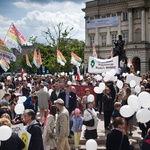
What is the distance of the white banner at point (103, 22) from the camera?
60.2 metres

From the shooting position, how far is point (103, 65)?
46.6ft

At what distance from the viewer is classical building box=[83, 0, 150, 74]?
5550 centimetres

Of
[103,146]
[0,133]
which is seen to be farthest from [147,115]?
[103,146]

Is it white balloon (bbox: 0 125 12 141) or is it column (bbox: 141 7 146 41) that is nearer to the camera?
white balloon (bbox: 0 125 12 141)

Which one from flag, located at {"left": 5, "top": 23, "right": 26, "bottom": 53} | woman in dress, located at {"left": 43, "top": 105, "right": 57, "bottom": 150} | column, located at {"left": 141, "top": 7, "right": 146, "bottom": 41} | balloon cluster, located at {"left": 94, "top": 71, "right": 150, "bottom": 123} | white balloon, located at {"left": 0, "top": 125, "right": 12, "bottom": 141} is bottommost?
woman in dress, located at {"left": 43, "top": 105, "right": 57, "bottom": 150}

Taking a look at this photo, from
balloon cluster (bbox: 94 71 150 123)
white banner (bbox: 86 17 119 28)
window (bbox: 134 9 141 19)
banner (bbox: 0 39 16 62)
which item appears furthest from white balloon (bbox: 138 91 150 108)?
white banner (bbox: 86 17 119 28)

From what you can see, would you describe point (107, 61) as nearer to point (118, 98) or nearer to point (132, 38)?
point (118, 98)

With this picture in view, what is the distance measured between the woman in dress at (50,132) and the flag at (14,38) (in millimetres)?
9165

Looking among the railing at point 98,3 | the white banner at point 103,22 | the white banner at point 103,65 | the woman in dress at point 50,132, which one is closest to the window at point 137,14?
the white banner at point 103,22

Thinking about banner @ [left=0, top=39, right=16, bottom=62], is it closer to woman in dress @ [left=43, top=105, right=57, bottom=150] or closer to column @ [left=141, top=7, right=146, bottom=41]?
woman in dress @ [left=43, top=105, right=57, bottom=150]

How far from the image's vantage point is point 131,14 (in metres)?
57.4

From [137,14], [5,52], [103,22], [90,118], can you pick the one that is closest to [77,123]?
[90,118]

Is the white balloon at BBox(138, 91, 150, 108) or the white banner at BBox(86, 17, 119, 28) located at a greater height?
the white banner at BBox(86, 17, 119, 28)

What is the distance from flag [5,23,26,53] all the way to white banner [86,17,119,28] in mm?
44685
